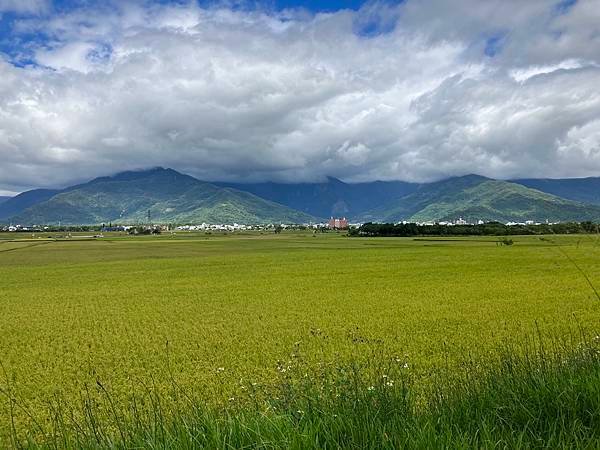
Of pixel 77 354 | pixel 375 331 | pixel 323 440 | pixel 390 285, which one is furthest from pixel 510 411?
pixel 390 285

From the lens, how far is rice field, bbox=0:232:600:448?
35.3ft

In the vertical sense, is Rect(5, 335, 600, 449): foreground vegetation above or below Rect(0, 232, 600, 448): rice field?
above

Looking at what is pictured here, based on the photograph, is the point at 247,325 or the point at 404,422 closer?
the point at 404,422

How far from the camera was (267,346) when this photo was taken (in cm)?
1549

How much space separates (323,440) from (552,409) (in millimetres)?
2335

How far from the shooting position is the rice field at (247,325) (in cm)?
1077

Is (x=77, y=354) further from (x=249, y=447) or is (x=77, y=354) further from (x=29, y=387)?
(x=249, y=447)

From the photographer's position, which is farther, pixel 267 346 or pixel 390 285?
pixel 390 285

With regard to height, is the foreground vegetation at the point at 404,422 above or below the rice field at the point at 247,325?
above

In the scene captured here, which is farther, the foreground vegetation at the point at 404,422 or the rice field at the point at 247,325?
the rice field at the point at 247,325

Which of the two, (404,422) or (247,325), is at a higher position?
(404,422)

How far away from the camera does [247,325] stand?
64.3 ft

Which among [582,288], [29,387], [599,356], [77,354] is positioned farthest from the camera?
[582,288]

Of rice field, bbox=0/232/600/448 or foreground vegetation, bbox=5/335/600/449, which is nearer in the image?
foreground vegetation, bbox=5/335/600/449
